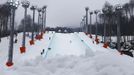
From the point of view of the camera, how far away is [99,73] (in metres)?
9.52

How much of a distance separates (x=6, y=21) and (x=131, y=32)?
123 feet

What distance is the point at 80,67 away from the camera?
1049 centimetres

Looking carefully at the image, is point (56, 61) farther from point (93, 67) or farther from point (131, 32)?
point (131, 32)

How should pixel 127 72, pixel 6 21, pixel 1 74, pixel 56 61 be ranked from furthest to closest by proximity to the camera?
pixel 6 21 < pixel 56 61 < pixel 1 74 < pixel 127 72

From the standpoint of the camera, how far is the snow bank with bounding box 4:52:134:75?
31.7ft

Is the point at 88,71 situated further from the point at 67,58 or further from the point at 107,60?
the point at 67,58

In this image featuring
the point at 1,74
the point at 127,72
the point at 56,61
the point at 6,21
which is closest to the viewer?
the point at 127,72

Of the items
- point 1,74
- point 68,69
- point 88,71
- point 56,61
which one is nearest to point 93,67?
point 88,71

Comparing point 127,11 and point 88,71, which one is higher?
point 127,11

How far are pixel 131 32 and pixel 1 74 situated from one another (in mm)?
86292

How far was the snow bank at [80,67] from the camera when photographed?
965 centimetres

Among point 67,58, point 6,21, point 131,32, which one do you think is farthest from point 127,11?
point 67,58

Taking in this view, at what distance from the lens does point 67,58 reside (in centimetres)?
1206

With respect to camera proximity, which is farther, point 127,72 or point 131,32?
point 131,32
